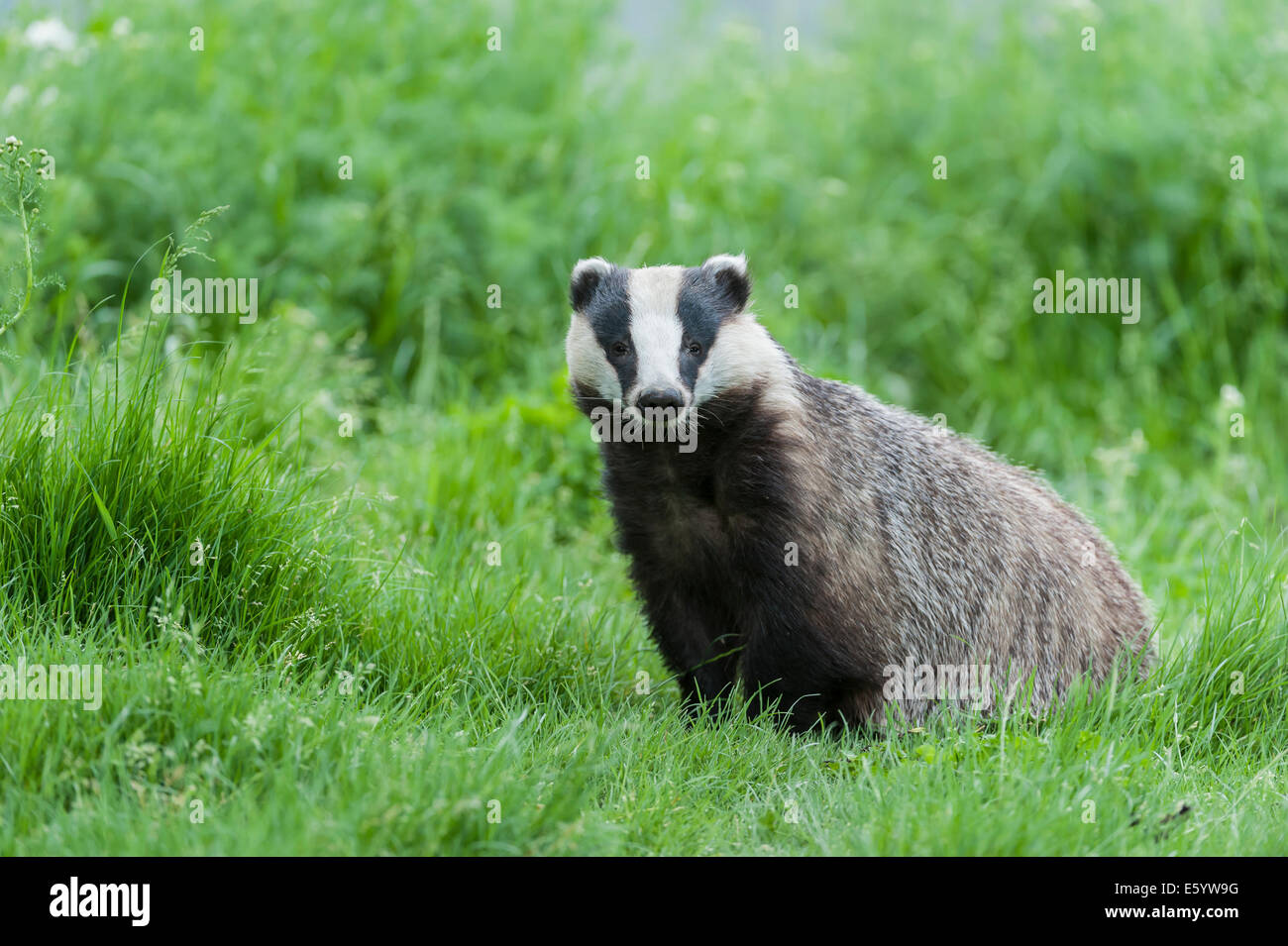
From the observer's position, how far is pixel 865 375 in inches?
343

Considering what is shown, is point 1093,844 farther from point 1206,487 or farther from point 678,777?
point 1206,487

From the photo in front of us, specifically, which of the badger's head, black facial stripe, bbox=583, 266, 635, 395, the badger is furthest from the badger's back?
black facial stripe, bbox=583, 266, 635, 395

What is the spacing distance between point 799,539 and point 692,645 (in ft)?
1.98

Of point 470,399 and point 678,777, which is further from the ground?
point 470,399

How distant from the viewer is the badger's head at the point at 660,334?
15.1 ft

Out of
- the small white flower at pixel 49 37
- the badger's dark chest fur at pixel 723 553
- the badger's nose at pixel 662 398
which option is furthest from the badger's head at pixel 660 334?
the small white flower at pixel 49 37

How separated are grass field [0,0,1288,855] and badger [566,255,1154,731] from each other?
28 centimetres

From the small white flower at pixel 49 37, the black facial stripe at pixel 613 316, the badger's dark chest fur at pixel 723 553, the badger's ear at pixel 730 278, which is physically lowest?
the badger's dark chest fur at pixel 723 553

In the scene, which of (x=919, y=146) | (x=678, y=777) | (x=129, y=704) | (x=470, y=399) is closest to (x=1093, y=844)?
(x=678, y=777)

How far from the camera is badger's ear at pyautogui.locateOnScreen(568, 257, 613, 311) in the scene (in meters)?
5.00

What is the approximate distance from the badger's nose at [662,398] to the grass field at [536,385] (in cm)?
93

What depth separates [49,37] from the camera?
7.41 metres

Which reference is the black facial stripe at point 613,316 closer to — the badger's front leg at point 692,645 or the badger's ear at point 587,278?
the badger's ear at point 587,278
